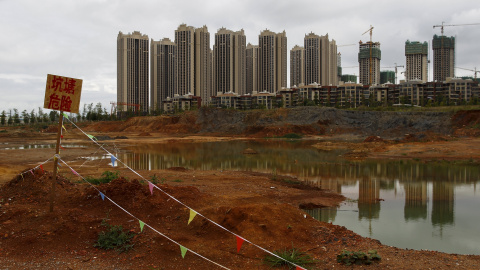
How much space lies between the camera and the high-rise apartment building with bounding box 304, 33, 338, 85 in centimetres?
10694

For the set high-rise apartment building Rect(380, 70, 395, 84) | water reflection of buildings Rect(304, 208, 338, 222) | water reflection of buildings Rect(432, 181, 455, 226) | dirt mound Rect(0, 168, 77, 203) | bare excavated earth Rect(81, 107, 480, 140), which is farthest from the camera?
high-rise apartment building Rect(380, 70, 395, 84)

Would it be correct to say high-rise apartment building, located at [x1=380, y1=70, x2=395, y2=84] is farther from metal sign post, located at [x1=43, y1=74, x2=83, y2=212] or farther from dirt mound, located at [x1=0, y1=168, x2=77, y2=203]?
Answer: metal sign post, located at [x1=43, y1=74, x2=83, y2=212]

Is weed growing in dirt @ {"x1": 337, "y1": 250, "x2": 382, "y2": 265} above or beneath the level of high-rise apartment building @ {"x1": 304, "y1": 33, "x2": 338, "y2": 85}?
beneath

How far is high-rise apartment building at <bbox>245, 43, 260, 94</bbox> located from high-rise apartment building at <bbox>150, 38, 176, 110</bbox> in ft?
82.4

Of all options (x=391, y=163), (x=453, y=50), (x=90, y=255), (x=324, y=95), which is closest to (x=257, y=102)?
(x=324, y=95)

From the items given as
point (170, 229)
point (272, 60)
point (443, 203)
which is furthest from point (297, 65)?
point (170, 229)

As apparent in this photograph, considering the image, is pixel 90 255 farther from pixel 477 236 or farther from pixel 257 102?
pixel 257 102

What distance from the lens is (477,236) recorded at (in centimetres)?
864

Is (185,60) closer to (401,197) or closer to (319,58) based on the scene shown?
(319,58)

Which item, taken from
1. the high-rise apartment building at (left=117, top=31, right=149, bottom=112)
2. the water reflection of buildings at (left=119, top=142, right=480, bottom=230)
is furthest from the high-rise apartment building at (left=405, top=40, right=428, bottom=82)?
the water reflection of buildings at (left=119, top=142, right=480, bottom=230)

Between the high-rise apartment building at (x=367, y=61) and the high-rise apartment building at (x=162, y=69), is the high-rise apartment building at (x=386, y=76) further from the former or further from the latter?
the high-rise apartment building at (x=162, y=69)

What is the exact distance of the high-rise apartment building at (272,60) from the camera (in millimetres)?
104062

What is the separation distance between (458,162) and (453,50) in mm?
130662

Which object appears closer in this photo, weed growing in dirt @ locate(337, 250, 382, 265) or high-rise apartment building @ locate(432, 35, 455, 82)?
weed growing in dirt @ locate(337, 250, 382, 265)
